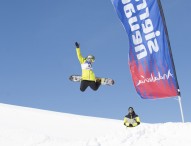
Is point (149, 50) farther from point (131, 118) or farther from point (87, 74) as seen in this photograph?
point (87, 74)

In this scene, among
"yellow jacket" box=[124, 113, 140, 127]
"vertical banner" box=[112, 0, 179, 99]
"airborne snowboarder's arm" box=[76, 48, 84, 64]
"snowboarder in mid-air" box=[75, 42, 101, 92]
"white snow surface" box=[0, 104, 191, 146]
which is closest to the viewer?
"white snow surface" box=[0, 104, 191, 146]

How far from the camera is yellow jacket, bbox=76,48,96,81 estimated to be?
50.2ft

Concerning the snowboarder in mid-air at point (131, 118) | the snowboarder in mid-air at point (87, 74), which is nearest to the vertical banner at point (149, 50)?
the snowboarder in mid-air at point (131, 118)

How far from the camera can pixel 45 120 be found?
25.0 meters

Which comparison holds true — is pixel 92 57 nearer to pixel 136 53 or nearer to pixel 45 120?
pixel 136 53

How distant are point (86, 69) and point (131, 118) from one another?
256 cm

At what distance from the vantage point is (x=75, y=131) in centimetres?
2202

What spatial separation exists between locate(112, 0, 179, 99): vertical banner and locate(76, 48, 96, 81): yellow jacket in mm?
1780

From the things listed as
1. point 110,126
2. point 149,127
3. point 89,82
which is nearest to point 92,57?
point 89,82

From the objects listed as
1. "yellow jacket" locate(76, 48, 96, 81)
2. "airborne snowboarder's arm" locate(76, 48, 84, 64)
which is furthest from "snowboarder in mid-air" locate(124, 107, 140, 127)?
"airborne snowboarder's arm" locate(76, 48, 84, 64)

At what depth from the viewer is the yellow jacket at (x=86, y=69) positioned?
50.2 feet

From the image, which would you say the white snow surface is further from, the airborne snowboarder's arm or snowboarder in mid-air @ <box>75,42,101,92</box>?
the airborne snowboarder's arm

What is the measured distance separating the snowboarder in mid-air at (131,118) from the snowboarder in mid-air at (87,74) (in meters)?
1.68

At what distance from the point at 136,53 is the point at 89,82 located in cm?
222
